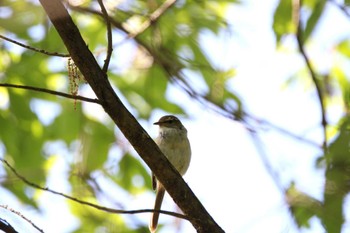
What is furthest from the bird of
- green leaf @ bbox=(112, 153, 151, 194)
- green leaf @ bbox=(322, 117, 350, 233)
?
green leaf @ bbox=(322, 117, 350, 233)

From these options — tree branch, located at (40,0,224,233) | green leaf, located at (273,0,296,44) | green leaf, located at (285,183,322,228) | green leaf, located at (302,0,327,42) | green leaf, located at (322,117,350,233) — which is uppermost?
green leaf, located at (273,0,296,44)

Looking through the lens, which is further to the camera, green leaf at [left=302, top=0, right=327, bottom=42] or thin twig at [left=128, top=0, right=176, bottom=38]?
thin twig at [left=128, top=0, right=176, bottom=38]

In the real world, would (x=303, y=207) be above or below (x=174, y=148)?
below

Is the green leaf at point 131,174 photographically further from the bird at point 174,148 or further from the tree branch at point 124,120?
the tree branch at point 124,120

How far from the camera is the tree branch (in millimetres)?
2893

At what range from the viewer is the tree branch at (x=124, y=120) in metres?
2.89

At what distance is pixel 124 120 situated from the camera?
308 cm

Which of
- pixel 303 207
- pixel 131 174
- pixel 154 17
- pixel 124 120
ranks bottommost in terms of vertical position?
pixel 303 207

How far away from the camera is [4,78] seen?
5316 mm

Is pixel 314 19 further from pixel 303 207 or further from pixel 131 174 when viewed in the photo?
pixel 131 174

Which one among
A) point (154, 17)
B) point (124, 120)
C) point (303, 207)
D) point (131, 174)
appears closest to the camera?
point (303, 207)

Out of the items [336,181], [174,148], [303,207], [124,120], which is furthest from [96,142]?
[336,181]

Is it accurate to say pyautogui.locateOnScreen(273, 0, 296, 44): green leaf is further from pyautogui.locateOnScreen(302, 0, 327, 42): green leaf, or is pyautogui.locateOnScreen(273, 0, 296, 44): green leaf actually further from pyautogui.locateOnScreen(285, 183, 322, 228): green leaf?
pyautogui.locateOnScreen(285, 183, 322, 228): green leaf

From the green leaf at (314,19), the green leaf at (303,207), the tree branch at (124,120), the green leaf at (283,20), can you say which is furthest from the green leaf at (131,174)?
the green leaf at (303,207)
